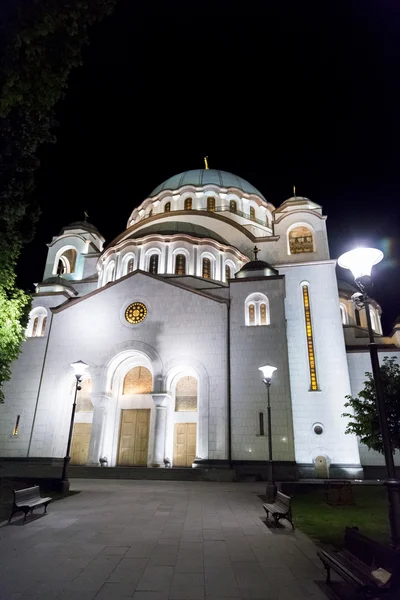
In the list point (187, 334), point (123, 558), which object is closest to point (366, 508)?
point (123, 558)

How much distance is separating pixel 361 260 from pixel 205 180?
95.2 feet

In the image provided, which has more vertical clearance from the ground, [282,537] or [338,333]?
[338,333]

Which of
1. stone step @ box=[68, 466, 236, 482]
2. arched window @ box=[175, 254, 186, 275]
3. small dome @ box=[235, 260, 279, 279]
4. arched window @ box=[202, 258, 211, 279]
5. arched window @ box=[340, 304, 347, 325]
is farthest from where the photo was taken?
arched window @ box=[340, 304, 347, 325]

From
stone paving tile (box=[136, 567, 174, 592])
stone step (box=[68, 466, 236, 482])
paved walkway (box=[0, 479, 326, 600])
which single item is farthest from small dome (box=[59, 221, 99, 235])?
stone paving tile (box=[136, 567, 174, 592])

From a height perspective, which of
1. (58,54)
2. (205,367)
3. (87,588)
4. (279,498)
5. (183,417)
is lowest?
(87,588)

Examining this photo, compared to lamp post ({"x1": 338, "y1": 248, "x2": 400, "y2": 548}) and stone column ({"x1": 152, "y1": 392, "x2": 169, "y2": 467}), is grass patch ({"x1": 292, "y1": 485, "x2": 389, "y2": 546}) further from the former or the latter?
stone column ({"x1": 152, "y1": 392, "x2": 169, "y2": 467})

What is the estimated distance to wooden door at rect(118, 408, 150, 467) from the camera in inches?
748

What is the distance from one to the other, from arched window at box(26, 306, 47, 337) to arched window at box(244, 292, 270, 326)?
12.8 meters

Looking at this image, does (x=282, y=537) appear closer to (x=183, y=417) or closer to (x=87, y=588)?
(x=87, y=588)

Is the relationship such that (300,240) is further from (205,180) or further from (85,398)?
(85,398)

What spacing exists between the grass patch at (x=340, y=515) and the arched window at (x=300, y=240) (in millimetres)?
16293

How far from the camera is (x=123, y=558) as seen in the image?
524 centimetres

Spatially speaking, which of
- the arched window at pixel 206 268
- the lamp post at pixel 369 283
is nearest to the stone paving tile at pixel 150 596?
the lamp post at pixel 369 283

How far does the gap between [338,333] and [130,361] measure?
12.1 metres
